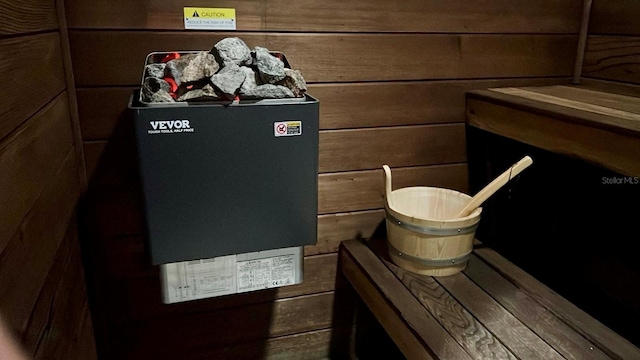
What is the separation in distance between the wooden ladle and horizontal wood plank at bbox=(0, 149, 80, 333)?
40.6 inches

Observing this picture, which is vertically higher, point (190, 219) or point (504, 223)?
point (190, 219)

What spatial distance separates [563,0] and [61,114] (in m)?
1.56

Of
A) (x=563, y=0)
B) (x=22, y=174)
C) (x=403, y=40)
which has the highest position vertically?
(x=563, y=0)

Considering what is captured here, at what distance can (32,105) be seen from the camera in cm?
93

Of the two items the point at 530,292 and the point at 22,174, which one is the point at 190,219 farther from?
the point at 530,292

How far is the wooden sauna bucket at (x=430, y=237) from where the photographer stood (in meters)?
1.36

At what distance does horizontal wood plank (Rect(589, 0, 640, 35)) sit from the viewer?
155 cm

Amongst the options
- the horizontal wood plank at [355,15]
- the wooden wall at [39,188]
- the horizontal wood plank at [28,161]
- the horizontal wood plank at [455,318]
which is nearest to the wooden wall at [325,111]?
the horizontal wood plank at [355,15]

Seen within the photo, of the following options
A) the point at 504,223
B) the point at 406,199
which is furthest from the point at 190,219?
the point at 504,223

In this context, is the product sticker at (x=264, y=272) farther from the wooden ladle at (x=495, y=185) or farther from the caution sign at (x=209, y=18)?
the caution sign at (x=209, y=18)

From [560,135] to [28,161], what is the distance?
123 cm

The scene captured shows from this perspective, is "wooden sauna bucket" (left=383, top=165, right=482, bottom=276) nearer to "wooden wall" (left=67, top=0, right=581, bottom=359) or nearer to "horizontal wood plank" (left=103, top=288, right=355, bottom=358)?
"wooden wall" (left=67, top=0, right=581, bottom=359)

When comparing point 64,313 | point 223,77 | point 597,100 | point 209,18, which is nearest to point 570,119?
point 597,100

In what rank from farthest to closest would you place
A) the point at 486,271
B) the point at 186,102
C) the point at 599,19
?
1. the point at 599,19
2. the point at 486,271
3. the point at 186,102
